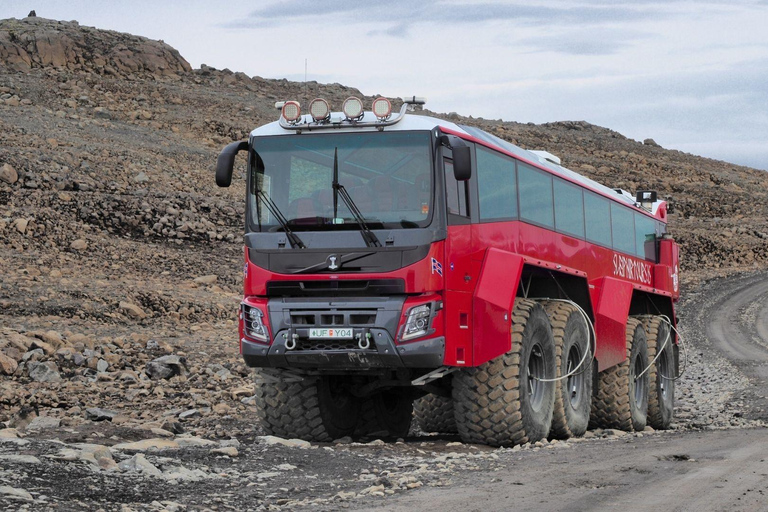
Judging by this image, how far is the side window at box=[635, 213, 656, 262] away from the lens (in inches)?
665

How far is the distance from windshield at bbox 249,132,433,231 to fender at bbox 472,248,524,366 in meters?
0.94

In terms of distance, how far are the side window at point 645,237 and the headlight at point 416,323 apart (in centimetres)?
797

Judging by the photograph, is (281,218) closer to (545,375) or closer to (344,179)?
(344,179)

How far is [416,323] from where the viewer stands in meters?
9.52

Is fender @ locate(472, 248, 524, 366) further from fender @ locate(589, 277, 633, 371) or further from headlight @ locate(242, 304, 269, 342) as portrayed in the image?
fender @ locate(589, 277, 633, 371)

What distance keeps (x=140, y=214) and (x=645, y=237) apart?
18083mm

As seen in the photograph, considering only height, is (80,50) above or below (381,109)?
above

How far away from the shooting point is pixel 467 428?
10195 millimetres

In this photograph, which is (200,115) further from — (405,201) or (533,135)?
(405,201)

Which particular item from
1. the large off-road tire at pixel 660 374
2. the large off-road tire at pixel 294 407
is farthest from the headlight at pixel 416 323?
the large off-road tire at pixel 660 374

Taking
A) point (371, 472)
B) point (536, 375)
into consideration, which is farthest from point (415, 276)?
point (536, 375)

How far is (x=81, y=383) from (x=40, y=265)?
1039cm

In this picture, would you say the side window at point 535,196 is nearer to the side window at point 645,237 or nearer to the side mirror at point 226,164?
the side mirror at point 226,164

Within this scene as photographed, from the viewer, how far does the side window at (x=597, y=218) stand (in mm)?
13960
